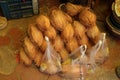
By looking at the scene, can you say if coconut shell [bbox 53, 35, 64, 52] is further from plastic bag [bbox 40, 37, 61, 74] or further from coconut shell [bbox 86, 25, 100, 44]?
coconut shell [bbox 86, 25, 100, 44]

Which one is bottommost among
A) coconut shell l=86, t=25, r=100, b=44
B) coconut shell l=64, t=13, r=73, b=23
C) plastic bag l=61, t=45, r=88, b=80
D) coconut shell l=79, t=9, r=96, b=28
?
plastic bag l=61, t=45, r=88, b=80

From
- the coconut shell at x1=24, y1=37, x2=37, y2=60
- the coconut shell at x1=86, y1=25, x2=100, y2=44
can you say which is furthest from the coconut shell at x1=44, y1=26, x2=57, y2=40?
the coconut shell at x1=86, y1=25, x2=100, y2=44

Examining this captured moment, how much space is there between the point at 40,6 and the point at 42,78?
2.05ft

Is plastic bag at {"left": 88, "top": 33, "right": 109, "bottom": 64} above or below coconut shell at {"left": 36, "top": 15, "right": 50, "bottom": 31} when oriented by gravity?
below

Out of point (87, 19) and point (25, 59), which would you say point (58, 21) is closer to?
point (87, 19)

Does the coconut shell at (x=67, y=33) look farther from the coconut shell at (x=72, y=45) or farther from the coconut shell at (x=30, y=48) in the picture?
the coconut shell at (x=30, y=48)

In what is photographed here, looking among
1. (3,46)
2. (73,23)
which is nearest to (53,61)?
(73,23)

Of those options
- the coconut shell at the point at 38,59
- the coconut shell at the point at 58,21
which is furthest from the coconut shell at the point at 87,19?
the coconut shell at the point at 38,59

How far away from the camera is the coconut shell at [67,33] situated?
1.19 m

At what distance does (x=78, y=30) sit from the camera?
4.01ft

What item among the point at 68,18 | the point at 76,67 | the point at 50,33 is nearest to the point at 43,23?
the point at 50,33

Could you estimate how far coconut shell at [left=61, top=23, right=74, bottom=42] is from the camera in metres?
1.19

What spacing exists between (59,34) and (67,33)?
76 mm

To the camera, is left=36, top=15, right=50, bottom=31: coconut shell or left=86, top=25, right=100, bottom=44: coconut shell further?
left=86, top=25, right=100, bottom=44: coconut shell
